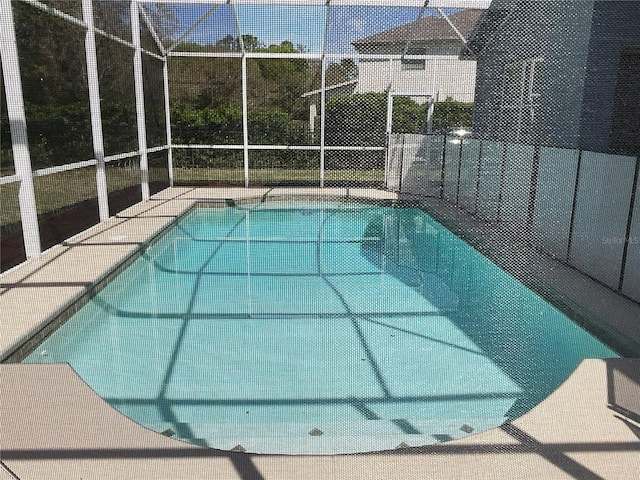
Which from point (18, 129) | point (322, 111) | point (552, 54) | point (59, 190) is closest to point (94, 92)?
point (59, 190)

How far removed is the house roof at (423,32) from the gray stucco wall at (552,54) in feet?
4.06

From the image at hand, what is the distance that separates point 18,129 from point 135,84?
2.50 m

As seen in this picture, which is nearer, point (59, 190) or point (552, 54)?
point (552, 54)

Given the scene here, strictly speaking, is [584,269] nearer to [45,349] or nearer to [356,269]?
[356,269]

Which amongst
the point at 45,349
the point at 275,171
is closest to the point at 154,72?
the point at 275,171

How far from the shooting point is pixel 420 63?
614 centimetres

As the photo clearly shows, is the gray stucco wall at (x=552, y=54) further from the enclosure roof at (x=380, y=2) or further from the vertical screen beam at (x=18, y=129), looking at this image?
the vertical screen beam at (x=18, y=129)

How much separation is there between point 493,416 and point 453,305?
115cm

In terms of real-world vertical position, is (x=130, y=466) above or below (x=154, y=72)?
below

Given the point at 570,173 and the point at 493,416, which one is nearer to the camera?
the point at 493,416

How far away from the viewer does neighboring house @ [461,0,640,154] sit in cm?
352

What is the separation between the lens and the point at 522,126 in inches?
155

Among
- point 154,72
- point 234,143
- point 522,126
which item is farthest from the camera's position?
point 234,143

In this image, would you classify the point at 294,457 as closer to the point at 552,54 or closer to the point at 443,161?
the point at 552,54
